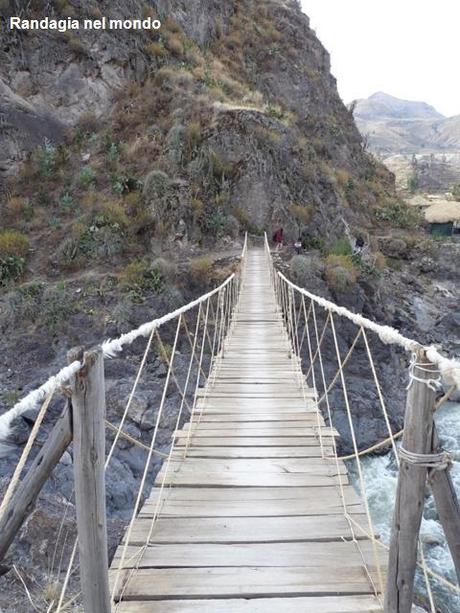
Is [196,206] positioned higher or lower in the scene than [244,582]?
higher

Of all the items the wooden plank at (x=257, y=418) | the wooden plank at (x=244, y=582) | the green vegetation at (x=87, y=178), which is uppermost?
the green vegetation at (x=87, y=178)

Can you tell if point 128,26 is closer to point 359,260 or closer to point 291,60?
point 291,60

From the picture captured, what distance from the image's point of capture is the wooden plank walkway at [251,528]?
156 cm

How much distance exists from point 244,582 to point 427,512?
283 inches

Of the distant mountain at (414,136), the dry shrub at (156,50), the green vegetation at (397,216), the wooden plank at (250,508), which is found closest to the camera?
the wooden plank at (250,508)

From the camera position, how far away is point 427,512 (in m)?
7.51

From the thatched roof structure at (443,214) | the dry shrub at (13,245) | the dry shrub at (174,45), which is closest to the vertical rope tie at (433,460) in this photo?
the dry shrub at (13,245)

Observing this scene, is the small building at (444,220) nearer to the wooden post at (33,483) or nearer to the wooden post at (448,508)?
the wooden post at (448,508)

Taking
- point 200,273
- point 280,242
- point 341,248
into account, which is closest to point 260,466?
point 200,273

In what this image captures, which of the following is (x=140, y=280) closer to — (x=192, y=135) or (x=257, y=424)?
(x=192, y=135)

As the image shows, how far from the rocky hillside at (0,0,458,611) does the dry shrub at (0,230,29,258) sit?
0.03 meters

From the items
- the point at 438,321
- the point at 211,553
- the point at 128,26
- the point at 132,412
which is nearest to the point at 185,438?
the point at 211,553

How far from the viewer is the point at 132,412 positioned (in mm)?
7746

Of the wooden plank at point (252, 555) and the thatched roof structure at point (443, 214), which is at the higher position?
the thatched roof structure at point (443, 214)
